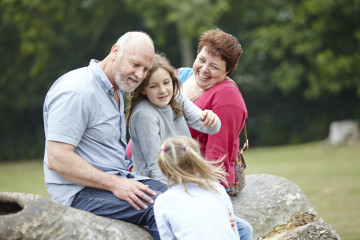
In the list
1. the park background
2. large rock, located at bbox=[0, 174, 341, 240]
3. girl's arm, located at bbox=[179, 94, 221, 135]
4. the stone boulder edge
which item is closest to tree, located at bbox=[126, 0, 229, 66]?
the park background

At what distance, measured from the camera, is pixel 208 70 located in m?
4.56

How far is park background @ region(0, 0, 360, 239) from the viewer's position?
24.2 metres

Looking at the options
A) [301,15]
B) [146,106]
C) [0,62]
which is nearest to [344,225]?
[146,106]

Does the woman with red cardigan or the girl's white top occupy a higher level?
the woman with red cardigan

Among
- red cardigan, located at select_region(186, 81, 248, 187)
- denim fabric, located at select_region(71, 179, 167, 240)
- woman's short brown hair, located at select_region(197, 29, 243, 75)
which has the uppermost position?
woman's short brown hair, located at select_region(197, 29, 243, 75)

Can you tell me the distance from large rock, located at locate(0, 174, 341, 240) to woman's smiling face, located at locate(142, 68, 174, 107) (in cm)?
95

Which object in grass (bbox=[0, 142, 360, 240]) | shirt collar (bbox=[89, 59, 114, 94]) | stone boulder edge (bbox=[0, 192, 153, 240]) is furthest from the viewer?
grass (bbox=[0, 142, 360, 240])

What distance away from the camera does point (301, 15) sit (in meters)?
25.5

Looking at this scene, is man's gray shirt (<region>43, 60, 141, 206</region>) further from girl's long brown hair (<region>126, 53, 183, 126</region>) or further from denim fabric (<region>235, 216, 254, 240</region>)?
denim fabric (<region>235, 216, 254, 240</region>)

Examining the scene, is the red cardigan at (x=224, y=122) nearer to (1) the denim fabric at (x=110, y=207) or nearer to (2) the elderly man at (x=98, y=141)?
(2) the elderly man at (x=98, y=141)

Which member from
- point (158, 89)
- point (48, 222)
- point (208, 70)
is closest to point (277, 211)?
point (208, 70)

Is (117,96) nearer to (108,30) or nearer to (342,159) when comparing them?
(342,159)

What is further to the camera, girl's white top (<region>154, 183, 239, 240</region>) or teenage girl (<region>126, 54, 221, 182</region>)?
teenage girl (<region>126, 54, 221, 182</region>)

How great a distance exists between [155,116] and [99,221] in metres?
0.90
